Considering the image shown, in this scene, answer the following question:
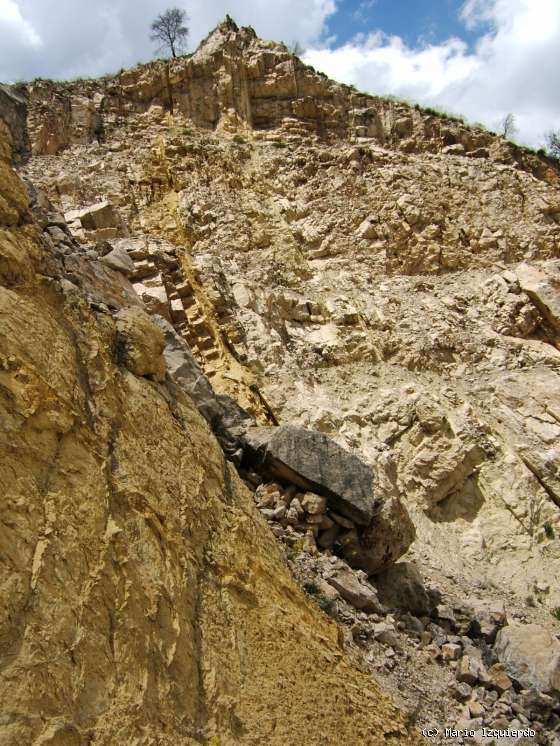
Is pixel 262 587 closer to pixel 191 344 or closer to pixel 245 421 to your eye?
pixel 245 421

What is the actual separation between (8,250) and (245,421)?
486 cm

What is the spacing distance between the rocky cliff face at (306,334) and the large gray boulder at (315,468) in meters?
0.27

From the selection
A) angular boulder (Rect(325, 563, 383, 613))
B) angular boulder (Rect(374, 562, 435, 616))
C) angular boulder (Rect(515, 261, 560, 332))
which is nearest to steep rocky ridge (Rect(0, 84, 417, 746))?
angular boulder (Rect(325, 563, 383, 613))

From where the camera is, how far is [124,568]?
379cm

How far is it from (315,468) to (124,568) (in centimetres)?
423

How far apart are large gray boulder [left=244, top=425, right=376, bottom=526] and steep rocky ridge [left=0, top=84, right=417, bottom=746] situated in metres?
1.93

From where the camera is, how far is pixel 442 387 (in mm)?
13922

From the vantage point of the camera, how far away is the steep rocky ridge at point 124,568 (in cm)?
321

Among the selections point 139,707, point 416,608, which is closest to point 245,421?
point 416,608

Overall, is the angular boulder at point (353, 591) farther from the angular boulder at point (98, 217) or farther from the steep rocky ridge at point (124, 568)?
the angular boulder at point (98, 217)

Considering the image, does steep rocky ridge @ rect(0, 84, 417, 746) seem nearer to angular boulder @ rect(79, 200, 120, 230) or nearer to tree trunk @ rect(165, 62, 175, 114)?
angular boulder @ rect(79, 200, 120, 230)

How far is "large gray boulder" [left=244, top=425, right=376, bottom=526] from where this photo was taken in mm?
7684

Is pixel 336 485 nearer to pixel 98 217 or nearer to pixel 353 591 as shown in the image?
A: pixel 353 591

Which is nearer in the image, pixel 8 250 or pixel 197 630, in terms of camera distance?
pixel 197 630
